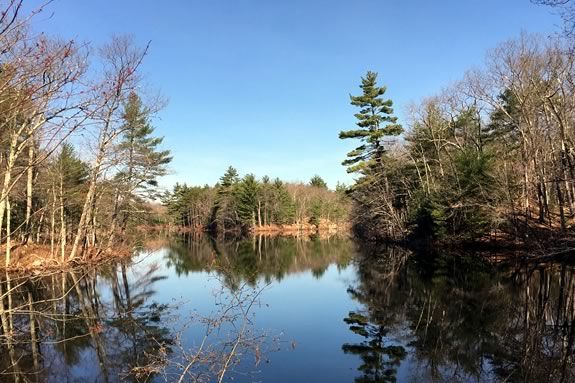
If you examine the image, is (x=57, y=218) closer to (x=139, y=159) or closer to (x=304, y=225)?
(x=139, y=159)

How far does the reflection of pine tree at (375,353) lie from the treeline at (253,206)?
66.7m

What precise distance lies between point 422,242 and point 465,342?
26082 mm

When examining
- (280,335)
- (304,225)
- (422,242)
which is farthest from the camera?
(304,225)

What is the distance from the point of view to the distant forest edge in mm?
79875

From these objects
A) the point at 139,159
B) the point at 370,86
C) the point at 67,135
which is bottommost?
the point at 67,135

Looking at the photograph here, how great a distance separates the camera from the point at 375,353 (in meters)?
9.50

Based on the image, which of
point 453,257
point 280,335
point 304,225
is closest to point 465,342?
point 280,335

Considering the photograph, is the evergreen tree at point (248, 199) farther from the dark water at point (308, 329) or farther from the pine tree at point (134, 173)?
the dark water at point (308, 329)

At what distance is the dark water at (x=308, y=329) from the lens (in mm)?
8000

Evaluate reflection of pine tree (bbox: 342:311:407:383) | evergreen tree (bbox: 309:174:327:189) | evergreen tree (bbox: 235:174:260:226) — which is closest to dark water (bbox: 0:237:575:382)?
reflection of pine tree (bbox: 342:311:407:383)

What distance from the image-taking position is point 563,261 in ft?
69.1

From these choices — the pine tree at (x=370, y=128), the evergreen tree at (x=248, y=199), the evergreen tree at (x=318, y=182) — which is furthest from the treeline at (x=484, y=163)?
the evergreen tree at (x=318, y=182)

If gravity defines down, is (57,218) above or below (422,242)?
above

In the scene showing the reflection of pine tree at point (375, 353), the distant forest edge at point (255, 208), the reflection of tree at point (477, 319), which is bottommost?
the reflection of pine tree at point (375, 353)
